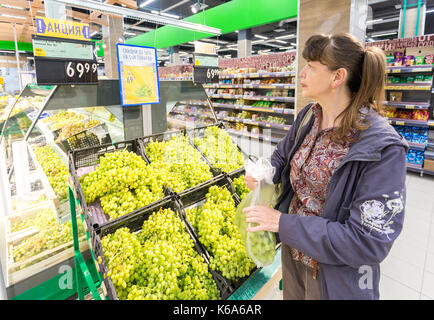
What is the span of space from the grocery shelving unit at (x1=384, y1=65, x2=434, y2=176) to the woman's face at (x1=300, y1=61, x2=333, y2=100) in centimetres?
494

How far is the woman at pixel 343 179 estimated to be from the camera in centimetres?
77

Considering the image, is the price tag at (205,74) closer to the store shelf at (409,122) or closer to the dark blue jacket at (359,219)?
the dark blue jacket at (359,219)

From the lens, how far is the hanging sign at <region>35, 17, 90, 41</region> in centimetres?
144

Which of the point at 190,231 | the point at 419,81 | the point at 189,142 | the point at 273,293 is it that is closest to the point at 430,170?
the point at 419,81

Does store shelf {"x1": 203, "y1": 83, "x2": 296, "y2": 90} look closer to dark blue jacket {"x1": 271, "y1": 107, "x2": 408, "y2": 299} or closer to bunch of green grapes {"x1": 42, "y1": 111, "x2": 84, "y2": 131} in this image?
bunch of green grapes {"x1": 42, "y1": 111, "x2": 84, "y2": 131}

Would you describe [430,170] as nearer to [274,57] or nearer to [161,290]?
[274,57]

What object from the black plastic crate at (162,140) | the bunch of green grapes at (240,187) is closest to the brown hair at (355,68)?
the bunch of green grapes at (240,187)

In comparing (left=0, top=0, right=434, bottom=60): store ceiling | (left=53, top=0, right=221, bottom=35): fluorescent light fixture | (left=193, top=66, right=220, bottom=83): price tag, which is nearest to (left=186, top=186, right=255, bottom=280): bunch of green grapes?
(left=193, top=66, right=220, bottom=83): price tag

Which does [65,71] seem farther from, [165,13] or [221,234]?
[165,13]

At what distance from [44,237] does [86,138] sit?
2.51 feet

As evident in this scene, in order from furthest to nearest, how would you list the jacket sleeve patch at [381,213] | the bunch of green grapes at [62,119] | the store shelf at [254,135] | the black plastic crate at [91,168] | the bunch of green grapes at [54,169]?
the store shelf at [254,135] → the bunch of green grapes at [62,119] → the bunch of green grapes at [54,169] → the black plastic crate at [91,168] → the jacket sleeve patch at [381,213]

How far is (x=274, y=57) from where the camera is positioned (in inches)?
284

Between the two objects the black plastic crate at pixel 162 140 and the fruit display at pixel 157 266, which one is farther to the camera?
the black plastic crate at pixel 162 140

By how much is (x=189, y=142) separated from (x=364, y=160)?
5.09ft
